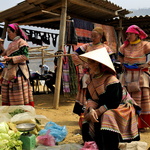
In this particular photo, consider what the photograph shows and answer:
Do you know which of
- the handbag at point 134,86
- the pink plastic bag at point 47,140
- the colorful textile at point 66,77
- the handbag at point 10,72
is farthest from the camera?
the colorful textile at point 66,77

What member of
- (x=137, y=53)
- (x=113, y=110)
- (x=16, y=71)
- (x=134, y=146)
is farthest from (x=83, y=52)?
(x=134, y=146)

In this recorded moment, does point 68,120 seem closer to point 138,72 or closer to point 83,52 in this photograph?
point 83,52

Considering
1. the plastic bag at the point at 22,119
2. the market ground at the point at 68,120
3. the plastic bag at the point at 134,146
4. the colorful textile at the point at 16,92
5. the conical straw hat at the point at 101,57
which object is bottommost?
the market ground at the point at 68,120

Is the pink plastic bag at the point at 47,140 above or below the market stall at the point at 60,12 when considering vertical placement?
below

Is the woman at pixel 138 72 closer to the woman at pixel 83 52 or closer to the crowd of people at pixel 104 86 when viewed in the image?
the crowd of people at pixel 104 86

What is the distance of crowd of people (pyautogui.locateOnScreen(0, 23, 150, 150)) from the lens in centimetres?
243

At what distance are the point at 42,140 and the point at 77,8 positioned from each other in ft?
17.8

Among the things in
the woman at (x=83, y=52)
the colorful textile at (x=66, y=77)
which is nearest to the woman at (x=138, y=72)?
the woman at (x=83, y=52)

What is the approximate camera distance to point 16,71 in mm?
4133

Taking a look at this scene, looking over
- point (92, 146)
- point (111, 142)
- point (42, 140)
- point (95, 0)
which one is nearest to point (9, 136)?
point (42, 140)

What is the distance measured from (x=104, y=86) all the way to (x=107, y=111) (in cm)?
32

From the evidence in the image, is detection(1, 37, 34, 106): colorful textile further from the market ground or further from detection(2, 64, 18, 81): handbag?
the market ground

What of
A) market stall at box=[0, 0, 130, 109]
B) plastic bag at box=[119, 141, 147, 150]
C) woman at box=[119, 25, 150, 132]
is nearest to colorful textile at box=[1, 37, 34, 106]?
market stall at box=[0, 0, 130, 109]

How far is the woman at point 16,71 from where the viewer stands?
4.10m
